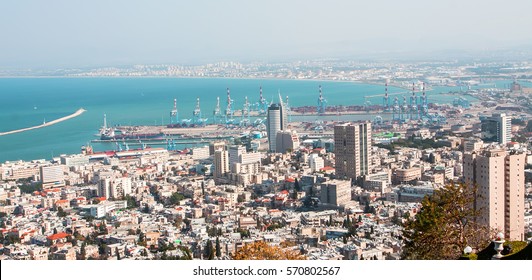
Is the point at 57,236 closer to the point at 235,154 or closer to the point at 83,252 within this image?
the point at 83,252

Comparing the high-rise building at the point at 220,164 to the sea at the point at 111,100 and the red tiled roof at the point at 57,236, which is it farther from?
the sea at the point at 111,100

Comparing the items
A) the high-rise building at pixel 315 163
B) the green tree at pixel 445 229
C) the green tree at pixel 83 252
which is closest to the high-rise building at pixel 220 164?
the high-rise building at pixel 315 163

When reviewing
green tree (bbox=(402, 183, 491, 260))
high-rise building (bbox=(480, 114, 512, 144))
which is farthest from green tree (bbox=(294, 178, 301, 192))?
green tree (bbox=(402, 183, 491, 260))

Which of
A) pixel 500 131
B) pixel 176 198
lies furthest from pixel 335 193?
pixel 500 131

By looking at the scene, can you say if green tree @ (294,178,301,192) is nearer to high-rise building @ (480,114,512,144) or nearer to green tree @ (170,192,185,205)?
green tree @ (170,192,185,205)

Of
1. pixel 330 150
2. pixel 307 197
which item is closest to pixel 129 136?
pixel 330 150
